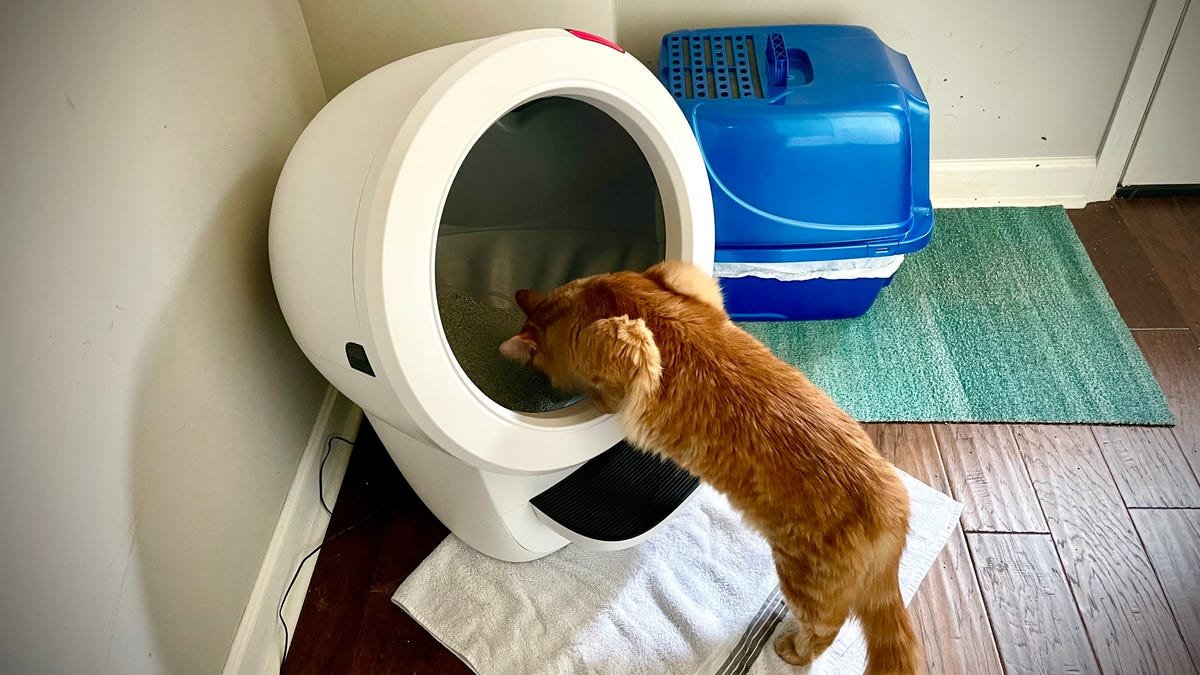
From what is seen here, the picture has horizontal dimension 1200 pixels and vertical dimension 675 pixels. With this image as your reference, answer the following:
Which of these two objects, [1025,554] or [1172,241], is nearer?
[1025,554]

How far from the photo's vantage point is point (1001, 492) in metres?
1.33

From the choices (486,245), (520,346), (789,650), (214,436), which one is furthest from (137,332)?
(789,650)

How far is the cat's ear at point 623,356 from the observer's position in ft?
3.24

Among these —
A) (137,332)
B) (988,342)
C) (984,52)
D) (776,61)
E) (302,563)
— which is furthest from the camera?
(984,52)

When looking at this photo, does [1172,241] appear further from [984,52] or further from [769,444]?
[769,444]

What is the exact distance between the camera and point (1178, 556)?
1.23m

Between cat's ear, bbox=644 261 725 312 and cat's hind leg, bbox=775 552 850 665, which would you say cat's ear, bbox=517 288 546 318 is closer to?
cat's ear, bbox=644 261 725 312

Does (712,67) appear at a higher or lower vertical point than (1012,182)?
higher

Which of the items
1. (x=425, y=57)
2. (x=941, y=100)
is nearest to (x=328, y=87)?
(x=425, y=57)

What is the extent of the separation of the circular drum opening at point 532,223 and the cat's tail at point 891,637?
0.50 metres

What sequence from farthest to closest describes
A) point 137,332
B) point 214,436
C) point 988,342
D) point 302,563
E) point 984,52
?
point 984,52 < point 988,342 < point 302,563 < point 214,436 < point 137,332

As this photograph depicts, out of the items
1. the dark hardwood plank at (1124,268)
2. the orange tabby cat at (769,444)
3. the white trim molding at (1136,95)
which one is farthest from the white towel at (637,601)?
the white trim molding at (1136,95)

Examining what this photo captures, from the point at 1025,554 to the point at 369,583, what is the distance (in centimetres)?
102

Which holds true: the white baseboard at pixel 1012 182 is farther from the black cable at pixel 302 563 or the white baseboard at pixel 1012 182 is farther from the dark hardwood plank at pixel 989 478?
the black cable at pixel 302 563
